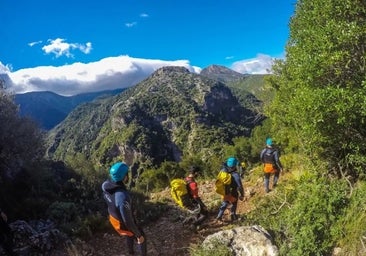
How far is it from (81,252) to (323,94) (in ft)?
23.8

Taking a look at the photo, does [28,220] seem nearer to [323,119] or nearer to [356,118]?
[323,119]

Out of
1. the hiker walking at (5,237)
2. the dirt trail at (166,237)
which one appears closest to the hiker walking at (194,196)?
the dirt trail at (166,237)

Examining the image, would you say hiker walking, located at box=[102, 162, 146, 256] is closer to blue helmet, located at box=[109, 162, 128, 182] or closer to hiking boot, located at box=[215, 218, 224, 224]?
blue helmet, located at box=[109, 162, 128, 182]

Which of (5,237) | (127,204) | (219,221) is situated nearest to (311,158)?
(219,221)

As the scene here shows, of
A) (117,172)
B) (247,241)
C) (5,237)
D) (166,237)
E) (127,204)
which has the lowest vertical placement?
(166,237)

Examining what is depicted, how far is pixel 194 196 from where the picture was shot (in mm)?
11148

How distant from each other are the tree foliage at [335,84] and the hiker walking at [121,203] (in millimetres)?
5700

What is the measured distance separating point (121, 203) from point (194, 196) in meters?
4.15

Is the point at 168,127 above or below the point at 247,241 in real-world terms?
above

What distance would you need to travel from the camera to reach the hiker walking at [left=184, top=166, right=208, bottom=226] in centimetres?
1108

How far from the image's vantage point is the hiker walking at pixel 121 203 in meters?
7.27

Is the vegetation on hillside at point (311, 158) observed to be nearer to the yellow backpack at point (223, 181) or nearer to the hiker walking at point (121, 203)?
the yellow backpack at point (223, 181)

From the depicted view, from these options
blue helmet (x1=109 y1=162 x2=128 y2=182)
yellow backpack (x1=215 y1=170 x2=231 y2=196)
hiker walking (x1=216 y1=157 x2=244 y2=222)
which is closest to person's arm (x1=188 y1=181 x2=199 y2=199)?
yellow backpack (x1=215 y1=170 x2=231 y2=196)

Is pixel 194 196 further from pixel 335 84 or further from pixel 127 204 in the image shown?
pixel 335 84
